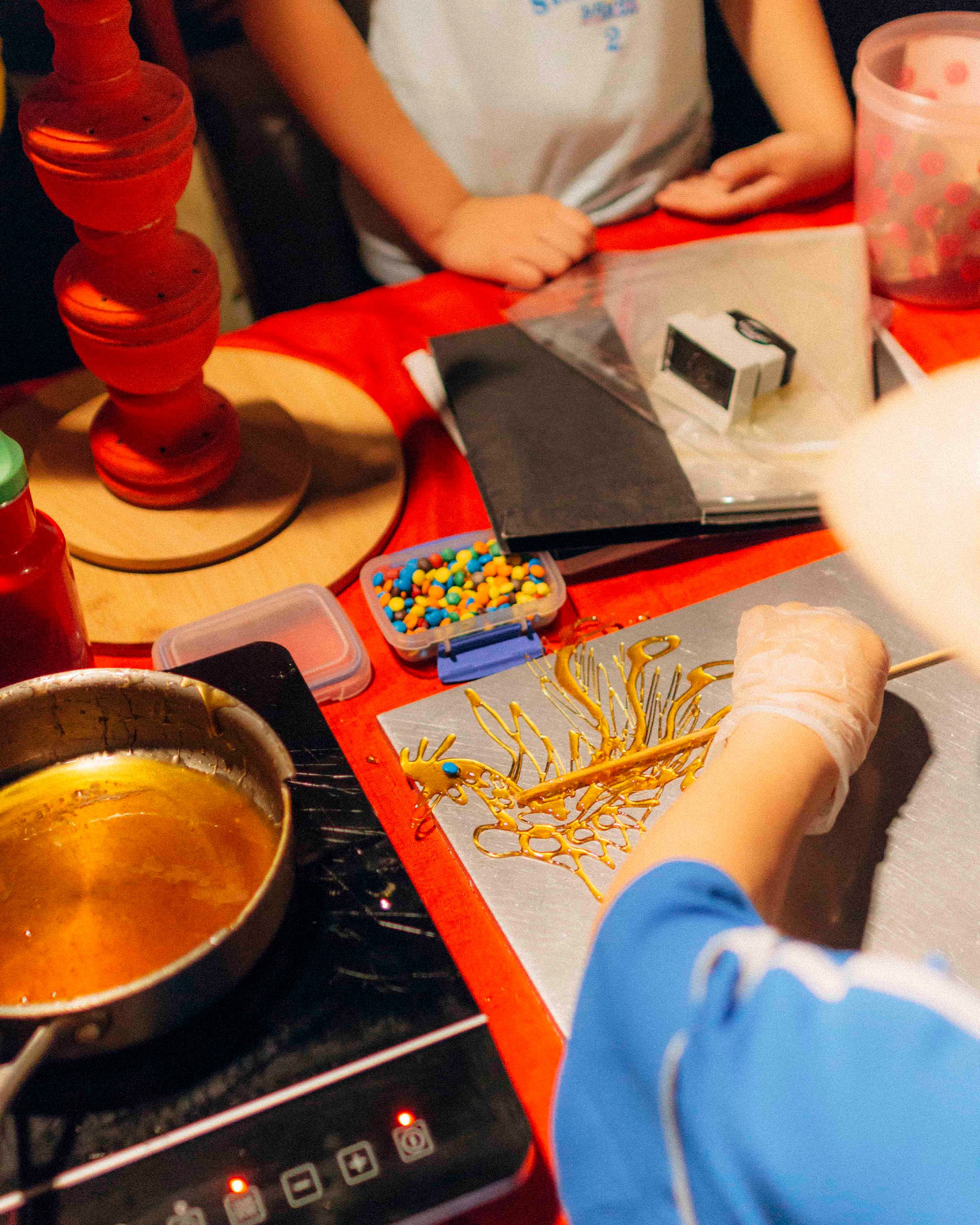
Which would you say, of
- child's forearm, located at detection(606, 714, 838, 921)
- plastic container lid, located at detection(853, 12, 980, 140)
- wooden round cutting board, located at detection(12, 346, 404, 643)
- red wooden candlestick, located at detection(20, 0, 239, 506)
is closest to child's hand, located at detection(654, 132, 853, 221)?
plastic container lid, located at detection(853, 12, 980, 140)

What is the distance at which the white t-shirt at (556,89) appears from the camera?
0.89 metres

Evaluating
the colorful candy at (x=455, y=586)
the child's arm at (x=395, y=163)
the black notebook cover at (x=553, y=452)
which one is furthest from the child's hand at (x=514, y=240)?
the colorful candy at (x=455, y=586)

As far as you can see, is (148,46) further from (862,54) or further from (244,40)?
(862,54)

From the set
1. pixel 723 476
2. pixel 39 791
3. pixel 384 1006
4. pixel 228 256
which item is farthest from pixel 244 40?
pixel 384 1006

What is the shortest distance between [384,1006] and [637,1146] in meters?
0.12

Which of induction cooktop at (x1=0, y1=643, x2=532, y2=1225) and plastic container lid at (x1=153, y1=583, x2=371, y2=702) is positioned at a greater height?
induction cooktop at (x1=0, y1=643, x2=532, y2=1225)

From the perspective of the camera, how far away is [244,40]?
3.56ft

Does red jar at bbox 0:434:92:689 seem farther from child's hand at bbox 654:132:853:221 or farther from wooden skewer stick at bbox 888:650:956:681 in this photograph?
child's hand at bbox 654:132:853:221

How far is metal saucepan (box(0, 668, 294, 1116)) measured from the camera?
0.34 metres

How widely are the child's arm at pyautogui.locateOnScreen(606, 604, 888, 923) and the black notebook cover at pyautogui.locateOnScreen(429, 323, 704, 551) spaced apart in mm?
128

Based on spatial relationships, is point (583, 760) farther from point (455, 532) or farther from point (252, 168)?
point (252, 168)

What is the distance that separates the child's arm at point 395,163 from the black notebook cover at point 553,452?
13cm

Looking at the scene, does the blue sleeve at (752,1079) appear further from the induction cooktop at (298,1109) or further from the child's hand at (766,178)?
the child's hand at (766,178)

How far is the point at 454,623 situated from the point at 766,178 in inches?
23.4
